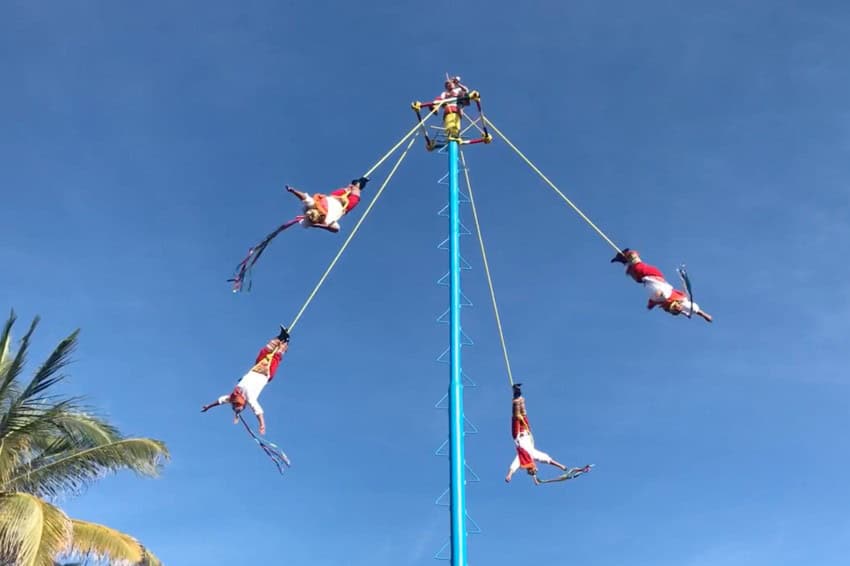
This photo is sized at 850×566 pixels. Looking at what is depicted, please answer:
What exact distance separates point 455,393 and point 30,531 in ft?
21.8

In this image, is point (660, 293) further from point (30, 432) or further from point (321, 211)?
point (30, 432)

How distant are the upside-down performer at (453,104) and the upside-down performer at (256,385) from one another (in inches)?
156

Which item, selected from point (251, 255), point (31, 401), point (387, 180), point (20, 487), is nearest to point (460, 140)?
point (387, 180)

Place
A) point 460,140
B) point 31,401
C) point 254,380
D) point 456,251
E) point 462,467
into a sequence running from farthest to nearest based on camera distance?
point 31,401
point 460,140
point 456,251
point 254,380
point 462,467

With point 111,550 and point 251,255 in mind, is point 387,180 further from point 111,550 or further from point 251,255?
point 111,550

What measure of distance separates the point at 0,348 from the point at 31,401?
4.68ft

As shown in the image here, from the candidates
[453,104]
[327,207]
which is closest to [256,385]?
[327,207]

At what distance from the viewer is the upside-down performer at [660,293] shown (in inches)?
448

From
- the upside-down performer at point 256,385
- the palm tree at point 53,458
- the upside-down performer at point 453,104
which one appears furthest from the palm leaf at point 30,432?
the upside-down performer at point 453,104

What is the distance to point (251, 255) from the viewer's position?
12.1m

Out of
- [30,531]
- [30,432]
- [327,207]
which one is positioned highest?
[327,207]

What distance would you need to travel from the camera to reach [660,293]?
11.4 metres

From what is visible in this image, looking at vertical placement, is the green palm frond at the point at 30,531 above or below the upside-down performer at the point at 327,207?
below

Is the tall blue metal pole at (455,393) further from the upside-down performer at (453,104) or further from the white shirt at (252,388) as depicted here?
the white shirt at (252,388)
